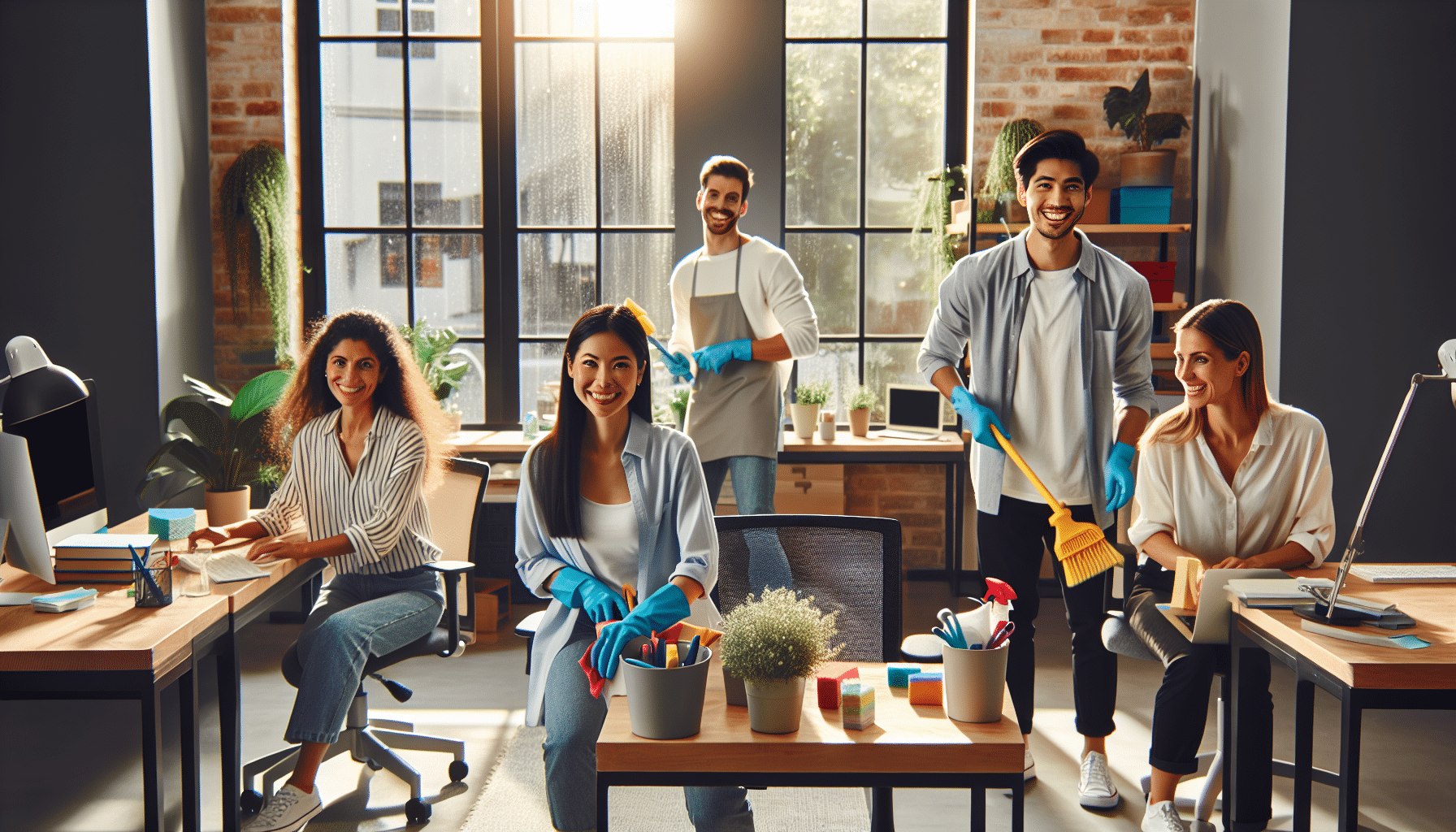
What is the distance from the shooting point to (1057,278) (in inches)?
102

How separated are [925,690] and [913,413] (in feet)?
10.4

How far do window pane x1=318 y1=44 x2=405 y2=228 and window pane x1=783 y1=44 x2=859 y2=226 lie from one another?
1.72m

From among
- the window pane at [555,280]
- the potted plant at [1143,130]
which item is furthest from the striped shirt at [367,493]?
the potted plant at [1143,130]

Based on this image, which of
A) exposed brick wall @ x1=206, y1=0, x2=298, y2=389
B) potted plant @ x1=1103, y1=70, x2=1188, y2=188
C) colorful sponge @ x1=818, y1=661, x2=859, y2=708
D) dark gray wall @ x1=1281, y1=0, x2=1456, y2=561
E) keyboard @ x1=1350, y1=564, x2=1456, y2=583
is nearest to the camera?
colorful sponge @ x1=818, y1=661, x2=859, y2=708

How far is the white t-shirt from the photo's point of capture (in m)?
2.56

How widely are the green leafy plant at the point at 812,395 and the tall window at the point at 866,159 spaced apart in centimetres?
34

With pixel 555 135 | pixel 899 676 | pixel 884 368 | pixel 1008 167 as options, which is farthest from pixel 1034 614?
pixel 555 135

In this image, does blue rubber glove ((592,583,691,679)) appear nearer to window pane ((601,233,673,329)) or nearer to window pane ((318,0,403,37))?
window pane ((601,233,673,329))

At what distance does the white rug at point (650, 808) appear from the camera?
8.22 feet

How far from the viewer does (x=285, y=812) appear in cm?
233

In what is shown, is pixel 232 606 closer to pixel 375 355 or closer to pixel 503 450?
pixel 375 355

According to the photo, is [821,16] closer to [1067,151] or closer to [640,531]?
[1067,151]

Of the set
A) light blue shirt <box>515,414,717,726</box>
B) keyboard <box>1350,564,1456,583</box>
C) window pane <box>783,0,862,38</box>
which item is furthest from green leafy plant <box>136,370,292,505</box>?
keyboard <box>1350,564,1456,583</box>

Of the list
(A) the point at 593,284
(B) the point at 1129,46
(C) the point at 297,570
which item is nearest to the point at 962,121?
(B) the point at 1129,46
